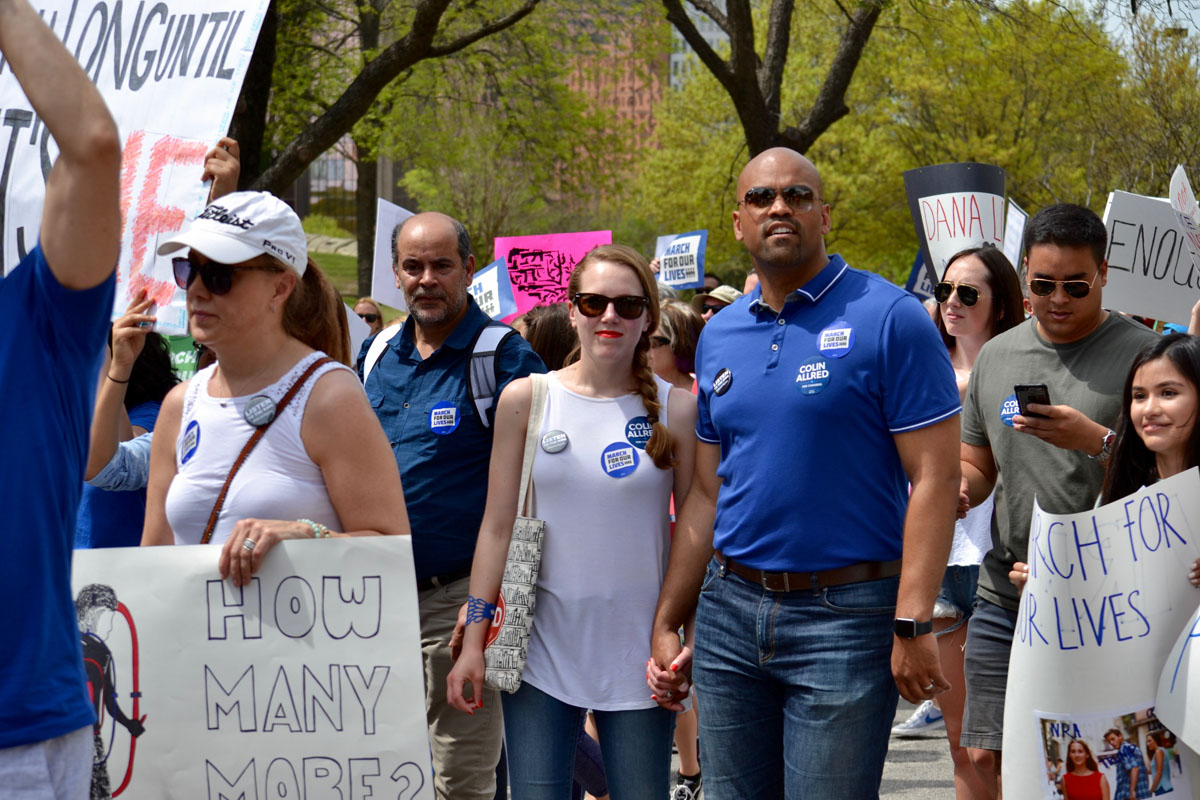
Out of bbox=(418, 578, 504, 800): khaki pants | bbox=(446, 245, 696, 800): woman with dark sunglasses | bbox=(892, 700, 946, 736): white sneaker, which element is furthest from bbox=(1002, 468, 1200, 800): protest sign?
bbox=(892, 700, 946, 736): white sneaker

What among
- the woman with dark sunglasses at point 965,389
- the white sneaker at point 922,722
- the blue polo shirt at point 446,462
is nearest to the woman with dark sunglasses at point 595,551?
the blue polo shirt at point 446,462

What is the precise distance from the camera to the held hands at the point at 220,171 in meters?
3.70

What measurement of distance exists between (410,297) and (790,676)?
5.95 ft

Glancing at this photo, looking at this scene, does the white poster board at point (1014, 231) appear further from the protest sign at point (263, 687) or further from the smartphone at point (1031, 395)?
the protest sign at point (263, 687)

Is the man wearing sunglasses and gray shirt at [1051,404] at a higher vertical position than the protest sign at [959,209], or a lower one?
lower

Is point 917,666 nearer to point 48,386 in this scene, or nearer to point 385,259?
point 48,386

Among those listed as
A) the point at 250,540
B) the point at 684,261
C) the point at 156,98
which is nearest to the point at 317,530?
the point at 250,540

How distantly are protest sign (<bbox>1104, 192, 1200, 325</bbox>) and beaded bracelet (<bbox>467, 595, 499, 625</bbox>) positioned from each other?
10.5ft

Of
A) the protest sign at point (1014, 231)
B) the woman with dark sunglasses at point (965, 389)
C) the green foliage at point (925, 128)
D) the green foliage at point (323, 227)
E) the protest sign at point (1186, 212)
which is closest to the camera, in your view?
the woman with dark sunglasses at point (965, 389)

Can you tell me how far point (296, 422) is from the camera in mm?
2994

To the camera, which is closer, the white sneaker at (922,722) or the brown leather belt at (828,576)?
the brown leather belt at (828,576)

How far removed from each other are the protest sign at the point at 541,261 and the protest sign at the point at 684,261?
4110 millimetres

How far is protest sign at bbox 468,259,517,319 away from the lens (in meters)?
8.88

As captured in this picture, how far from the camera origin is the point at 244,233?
295 cm
